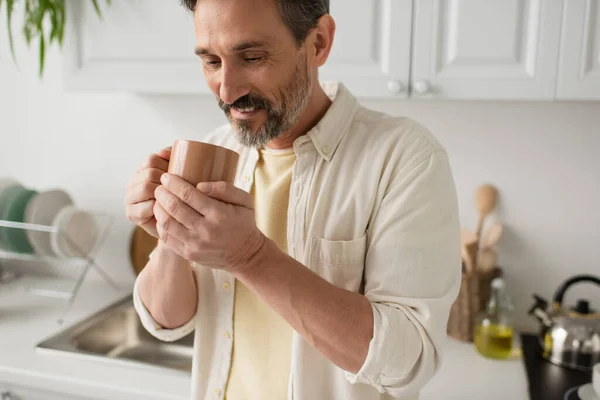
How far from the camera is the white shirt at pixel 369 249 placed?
800 mm

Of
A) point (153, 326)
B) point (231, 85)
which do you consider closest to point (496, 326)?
point (153, 326)

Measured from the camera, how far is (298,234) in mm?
931

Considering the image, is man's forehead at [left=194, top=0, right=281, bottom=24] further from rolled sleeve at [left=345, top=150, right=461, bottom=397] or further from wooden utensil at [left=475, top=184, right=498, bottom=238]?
wooden utensil at [left=475, top=184, right=498, bottom=238]

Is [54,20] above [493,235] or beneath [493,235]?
above

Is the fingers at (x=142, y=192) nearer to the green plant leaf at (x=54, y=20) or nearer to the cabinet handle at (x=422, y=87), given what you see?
the cabinet handle at (x=422, y=87)

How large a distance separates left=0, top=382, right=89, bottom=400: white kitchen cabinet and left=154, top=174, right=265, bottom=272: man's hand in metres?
0.83

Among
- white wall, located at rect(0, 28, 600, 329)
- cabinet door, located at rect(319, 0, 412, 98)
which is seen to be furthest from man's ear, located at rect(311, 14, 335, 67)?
white wall, located at rect(0, 28, 600, 329)

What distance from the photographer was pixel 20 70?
78.5 inches

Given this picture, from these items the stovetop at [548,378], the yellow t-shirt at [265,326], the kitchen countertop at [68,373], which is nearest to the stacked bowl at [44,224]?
the kitchen countertop at [68,373]

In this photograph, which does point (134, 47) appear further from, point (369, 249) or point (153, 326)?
point (369, 249)

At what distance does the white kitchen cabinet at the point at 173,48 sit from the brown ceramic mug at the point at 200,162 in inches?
24.3

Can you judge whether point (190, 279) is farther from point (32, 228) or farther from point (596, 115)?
point (596, 115)

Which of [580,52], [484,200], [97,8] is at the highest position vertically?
[97,8]

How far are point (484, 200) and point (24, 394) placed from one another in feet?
4.24
